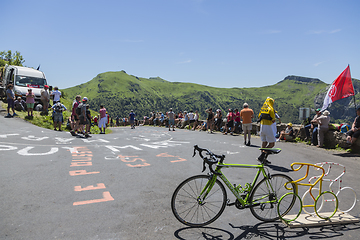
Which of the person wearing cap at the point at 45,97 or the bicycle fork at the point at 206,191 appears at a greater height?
the person wearing cap at the point at 45,97

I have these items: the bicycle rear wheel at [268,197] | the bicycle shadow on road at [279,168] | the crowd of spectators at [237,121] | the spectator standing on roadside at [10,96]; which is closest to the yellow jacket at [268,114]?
the crowd of spectators at [237,121]

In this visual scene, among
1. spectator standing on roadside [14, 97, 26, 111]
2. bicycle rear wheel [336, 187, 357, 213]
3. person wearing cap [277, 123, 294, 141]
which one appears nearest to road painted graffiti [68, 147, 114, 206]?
bicycle rear wheel [336, 187, 357, 213]

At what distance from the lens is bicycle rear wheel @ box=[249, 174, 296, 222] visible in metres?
3.81

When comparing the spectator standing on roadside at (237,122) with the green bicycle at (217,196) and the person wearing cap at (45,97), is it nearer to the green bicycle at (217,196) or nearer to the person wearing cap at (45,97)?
the person wearing cap at (45,97)

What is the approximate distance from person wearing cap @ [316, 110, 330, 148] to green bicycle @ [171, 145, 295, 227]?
29.8ft

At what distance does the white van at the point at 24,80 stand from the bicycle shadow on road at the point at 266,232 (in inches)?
758

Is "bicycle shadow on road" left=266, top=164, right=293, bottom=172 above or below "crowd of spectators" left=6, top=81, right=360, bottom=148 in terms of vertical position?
below

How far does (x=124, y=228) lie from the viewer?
11.4 feet

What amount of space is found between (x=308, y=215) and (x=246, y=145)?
311 inches

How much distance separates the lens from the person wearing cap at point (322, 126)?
1152cm

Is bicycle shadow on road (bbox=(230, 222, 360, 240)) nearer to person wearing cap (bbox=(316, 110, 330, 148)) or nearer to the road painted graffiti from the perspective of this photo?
the road painted graffiti

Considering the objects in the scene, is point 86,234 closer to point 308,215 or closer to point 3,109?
point 308,215

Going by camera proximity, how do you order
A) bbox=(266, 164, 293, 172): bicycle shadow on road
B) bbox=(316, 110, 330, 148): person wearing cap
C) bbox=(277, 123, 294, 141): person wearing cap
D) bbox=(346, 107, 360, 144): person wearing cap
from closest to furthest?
1. bbox=(266, 164, 293, 172): bicycle shadow on road
2. bbox=(346, 107, 360, 144): person wearing cap
3. bbox=(316, 110, 330, 148): person wearing cap
4. bbox=(277, 123, 294, 141): person wearing cap

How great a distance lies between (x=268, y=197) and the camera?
3.87 metres
